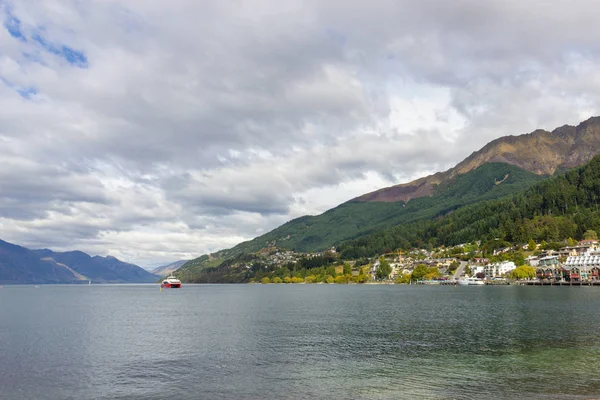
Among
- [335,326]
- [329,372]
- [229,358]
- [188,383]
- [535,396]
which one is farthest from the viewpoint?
[335,326]

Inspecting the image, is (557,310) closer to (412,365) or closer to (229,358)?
(412,365)

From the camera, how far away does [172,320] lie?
10556 centimetres

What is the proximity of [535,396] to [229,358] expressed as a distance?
1390 inches

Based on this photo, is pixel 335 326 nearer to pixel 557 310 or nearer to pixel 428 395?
pixel 428 395

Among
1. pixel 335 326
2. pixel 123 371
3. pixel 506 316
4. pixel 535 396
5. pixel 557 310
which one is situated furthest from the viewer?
pixel 557 310

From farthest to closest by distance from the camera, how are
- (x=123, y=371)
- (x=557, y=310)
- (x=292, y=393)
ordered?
(x=557, y=310) < (x=123, y=371) < (x=292, y=393)

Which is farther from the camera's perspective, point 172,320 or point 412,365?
point 172,320

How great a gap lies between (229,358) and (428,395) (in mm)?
28117

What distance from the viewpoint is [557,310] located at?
10462 cm

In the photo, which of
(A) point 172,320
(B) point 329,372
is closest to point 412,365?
(B) point 329,372

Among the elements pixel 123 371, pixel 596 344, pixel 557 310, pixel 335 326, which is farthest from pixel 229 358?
pixel 557 310

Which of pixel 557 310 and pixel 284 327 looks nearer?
pixel 284 327

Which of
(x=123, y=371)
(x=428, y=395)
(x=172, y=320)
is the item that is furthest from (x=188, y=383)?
(x=172, y=320)

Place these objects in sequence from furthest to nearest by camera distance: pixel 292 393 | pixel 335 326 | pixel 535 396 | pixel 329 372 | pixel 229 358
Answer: pixel 335 326, pixel 229 358, pixel 329 372, pixel 292 393, pixel 535 396
